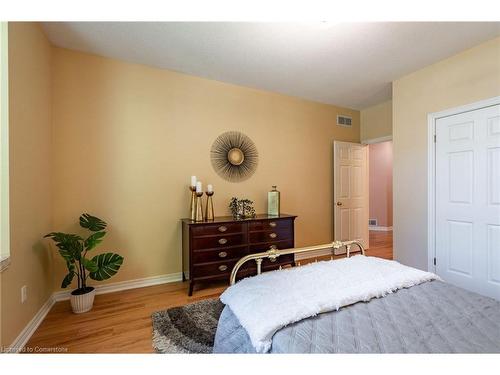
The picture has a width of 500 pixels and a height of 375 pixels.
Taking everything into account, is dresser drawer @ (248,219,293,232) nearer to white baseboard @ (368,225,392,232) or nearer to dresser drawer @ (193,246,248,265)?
dresser drawer @ (193,246,248,265)

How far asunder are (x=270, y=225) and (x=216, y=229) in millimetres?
735

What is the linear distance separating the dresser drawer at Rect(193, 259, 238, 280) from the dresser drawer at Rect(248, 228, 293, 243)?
37 cm

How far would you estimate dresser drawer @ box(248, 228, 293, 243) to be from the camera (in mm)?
2973

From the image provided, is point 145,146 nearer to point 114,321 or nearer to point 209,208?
point 209,208

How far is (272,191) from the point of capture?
3434 millimetres

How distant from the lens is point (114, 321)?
2.08 meters

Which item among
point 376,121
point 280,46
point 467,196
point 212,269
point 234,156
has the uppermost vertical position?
point 280,46

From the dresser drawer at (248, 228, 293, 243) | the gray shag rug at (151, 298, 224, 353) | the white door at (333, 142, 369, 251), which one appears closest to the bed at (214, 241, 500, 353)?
the gray shag rug at (151, 298, 224, 353)

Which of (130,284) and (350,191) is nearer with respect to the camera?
(130,284)

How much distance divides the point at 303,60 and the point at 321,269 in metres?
2.31

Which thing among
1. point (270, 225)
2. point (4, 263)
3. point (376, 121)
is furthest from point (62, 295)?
point (376, 121)

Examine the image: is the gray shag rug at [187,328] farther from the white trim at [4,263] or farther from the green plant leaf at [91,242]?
the white trim at [4,263]
